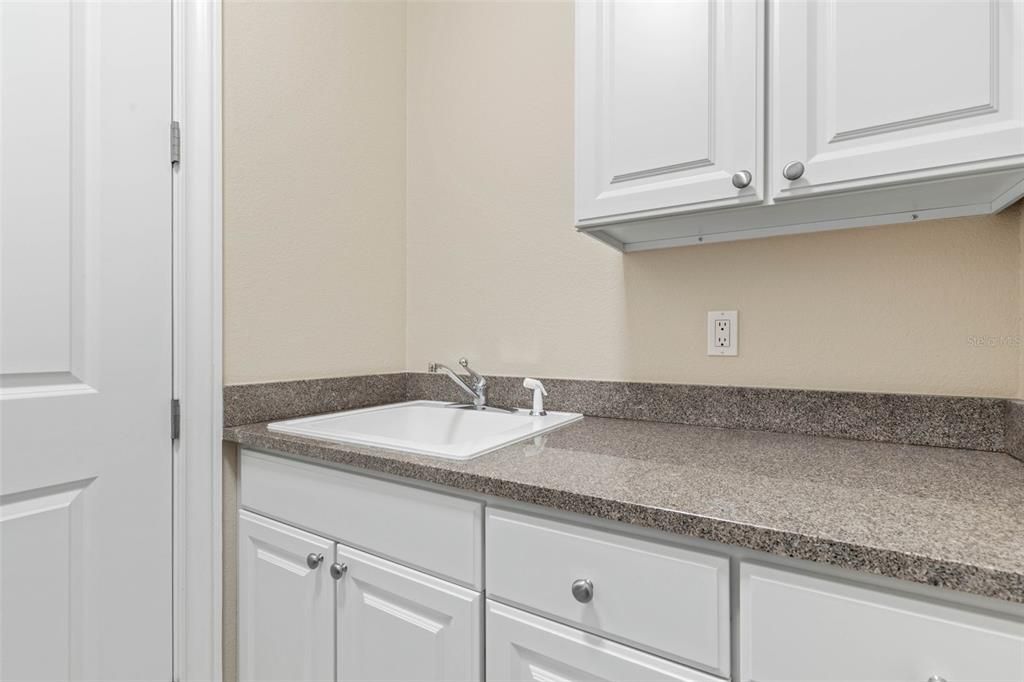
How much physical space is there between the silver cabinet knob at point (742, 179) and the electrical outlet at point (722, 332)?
42 cm

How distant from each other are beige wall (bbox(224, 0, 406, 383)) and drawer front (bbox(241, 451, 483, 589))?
311 millimetres

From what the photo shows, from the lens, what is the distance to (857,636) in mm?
582

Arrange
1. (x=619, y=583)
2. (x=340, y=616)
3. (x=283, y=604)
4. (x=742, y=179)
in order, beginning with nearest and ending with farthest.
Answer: (x=619, y=583)
(x=742, y=179)
(x=340, y=616)
(x=283, y=604)

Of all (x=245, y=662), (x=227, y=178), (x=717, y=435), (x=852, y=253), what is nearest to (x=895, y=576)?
(x=717, y=435)

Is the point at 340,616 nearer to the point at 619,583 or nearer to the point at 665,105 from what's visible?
the point at 619,583

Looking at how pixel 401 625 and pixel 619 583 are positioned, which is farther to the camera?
pixel 401 625

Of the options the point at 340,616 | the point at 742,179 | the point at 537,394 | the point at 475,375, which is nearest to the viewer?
→ the point at 742,179

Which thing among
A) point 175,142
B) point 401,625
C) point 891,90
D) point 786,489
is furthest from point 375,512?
point 891,90

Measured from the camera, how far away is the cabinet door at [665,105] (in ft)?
3.14

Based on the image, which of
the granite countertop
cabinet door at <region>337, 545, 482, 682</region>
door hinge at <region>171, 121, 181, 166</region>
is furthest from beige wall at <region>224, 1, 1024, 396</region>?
cabinet door at <region>337, 545, 482, 682</region>

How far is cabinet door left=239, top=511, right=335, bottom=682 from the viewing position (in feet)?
3.58

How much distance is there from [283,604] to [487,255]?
3.59 ft

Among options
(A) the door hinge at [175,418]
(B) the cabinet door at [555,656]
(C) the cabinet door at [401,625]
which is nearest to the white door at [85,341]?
(A) the door hinge at [175,418]

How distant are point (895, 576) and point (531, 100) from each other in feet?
4.81
